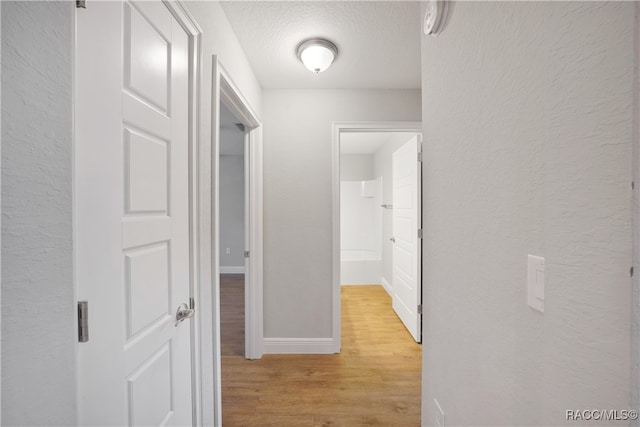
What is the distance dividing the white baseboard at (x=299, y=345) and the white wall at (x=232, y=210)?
352cm

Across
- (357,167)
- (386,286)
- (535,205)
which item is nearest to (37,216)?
(535,205)

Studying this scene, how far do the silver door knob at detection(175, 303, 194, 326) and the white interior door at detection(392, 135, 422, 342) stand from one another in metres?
2.15

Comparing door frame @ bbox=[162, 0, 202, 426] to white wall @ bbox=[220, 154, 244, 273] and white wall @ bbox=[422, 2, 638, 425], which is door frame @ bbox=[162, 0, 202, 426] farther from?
white wall @ bbox=[220, 154, 244, 273]

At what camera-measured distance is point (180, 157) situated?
115cm

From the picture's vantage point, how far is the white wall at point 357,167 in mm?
5695

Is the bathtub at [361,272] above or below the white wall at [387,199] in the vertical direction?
below

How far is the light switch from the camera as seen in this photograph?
0.60 metres

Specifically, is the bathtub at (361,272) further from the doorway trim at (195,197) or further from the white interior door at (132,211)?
the white interior door at (132,211)

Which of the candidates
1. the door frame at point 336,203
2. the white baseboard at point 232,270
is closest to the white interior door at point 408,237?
the door frame at point 336,203

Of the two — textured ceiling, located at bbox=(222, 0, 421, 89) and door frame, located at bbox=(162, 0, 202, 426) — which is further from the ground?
textured ceiling, located at bbox=(222, 0, 421, 89)

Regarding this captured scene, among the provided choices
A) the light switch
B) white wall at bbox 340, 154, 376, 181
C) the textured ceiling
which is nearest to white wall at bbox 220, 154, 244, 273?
white wall at bbox 340, 154, 376, 181

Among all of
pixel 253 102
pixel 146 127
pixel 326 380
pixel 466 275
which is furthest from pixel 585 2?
pixel 326 380

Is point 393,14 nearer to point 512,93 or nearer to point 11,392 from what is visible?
point 512,93

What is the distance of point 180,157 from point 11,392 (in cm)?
85
